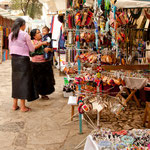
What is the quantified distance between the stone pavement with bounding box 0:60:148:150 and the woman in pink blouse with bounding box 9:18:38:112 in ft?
1.54

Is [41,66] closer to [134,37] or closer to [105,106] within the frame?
[134,37]

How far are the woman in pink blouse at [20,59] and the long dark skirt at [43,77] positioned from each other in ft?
2.05

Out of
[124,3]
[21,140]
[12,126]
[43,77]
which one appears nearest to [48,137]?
[21,140]

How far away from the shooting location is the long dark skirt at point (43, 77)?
5.21 meters

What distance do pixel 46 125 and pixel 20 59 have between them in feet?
4.59

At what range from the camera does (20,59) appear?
4.41 m

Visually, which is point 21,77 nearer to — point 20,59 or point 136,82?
point 20,59

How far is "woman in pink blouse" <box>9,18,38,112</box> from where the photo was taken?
430 centimetres

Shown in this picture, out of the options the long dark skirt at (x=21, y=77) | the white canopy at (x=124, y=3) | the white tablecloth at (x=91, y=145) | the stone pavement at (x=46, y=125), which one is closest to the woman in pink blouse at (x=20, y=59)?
the long dark skirt at (x=21, y=77)

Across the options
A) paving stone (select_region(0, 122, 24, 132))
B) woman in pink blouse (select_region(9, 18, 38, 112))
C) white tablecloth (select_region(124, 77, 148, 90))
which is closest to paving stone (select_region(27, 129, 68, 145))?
paving stone (select_region(0, 122, 24, 132))

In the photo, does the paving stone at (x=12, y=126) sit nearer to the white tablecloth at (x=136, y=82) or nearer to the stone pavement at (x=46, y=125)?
the stone pavement at (x=46, y=125)

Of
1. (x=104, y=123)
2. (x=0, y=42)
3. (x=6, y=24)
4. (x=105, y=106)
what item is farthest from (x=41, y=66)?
(x=6, y=24)

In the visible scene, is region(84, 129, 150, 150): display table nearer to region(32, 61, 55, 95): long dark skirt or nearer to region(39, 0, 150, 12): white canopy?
region(39, 0, 150, 12): white canopy

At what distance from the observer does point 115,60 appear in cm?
268
